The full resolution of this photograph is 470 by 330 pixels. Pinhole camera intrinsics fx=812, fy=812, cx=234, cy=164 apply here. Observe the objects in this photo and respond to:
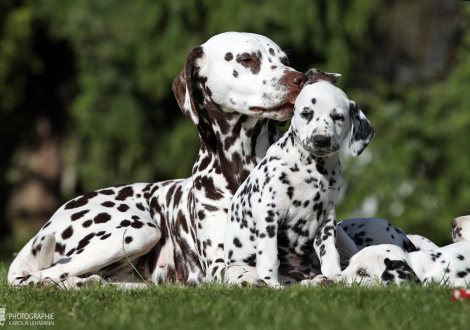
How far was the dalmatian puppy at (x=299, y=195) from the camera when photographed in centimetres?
570

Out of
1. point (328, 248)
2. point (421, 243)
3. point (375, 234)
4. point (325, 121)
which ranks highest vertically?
point (325, 121)

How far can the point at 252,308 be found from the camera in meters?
4.78

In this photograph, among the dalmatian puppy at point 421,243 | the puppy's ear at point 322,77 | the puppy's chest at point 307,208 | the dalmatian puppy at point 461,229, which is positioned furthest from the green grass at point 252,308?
the dalmatian puppy at point 421,243

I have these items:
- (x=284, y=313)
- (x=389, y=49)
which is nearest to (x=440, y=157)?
(x=389, y=49)

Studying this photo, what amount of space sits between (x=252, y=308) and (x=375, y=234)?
8.55 ft

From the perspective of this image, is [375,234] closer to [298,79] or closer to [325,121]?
[298,79]

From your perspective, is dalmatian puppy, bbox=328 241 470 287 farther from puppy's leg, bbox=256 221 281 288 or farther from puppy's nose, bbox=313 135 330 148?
puppy's nose, bbox=313 135 330 148

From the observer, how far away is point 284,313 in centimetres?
462

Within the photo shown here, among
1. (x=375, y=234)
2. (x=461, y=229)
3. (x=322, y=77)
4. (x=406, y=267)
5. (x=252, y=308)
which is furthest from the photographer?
(x=375, y=234)

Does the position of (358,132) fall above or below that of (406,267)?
above

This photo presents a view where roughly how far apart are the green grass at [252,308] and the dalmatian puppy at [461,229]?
1.45 meters

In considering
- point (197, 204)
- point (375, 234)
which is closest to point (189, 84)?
point (197, 204)

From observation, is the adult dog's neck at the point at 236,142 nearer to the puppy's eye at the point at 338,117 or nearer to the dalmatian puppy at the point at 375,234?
the dalmatian puppy at the point at 375,234

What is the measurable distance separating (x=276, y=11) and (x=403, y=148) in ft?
11.9
